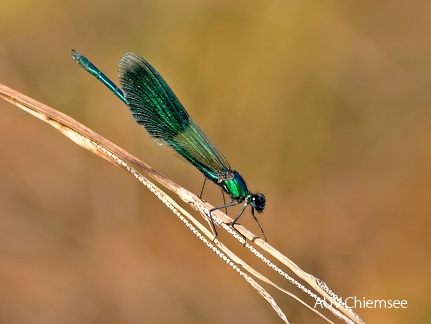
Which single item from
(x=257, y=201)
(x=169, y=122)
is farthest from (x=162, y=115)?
(x=257, y=201)

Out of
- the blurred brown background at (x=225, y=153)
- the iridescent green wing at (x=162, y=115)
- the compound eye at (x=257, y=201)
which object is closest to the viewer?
the iridescent green wing at (x=162, y=115)

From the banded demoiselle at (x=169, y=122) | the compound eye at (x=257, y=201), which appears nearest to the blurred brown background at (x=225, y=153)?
the compound eye at (x=257, y=201)

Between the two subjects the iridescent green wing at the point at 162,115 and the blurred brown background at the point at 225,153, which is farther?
the blurred brown background at the point at 225,153

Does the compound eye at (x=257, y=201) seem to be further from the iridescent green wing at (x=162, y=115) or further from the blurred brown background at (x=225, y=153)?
the blurred brown background at (x=225, y=153)

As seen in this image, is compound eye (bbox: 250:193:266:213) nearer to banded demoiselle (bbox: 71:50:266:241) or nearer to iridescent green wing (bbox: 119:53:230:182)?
banded demoiselle (bbox: 71:50:266:241)

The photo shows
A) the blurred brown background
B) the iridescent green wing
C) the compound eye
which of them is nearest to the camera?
the iridescent green wing

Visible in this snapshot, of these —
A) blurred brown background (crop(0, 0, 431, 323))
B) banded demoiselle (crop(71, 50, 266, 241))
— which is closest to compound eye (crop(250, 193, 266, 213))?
banded demoiselle (crop(71, 50, 266, 241))

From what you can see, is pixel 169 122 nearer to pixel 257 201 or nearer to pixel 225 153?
pixel 257 201
